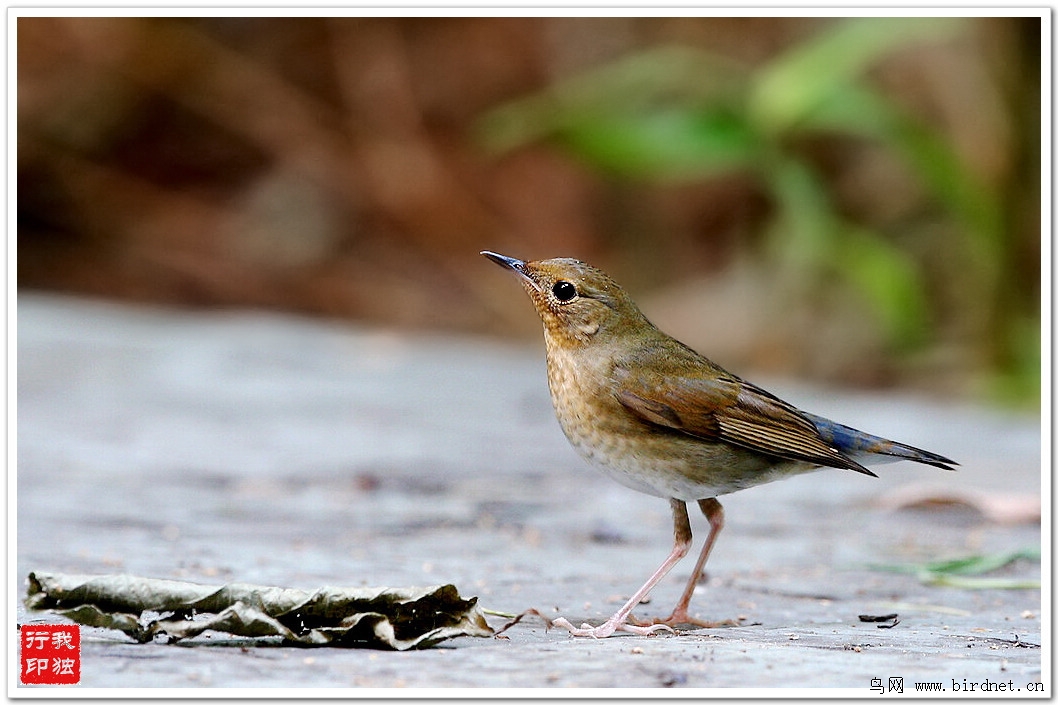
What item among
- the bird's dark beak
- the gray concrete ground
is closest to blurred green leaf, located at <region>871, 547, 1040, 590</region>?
the gray concrete ground

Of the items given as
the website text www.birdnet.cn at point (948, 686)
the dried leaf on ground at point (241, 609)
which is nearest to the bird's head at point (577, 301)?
the dried leaf on ground at point (241, 609)

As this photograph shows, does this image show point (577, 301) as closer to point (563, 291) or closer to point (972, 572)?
point (563, 291)

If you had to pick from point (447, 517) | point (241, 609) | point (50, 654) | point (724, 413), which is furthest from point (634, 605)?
point (447, 517)

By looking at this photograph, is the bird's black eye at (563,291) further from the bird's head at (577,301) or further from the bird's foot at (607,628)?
the bird's foot at (607,628)

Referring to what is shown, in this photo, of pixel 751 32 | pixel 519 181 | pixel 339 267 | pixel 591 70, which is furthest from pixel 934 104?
pixel 339 267

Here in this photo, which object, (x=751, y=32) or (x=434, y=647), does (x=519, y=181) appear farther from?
(x=434, y=647)

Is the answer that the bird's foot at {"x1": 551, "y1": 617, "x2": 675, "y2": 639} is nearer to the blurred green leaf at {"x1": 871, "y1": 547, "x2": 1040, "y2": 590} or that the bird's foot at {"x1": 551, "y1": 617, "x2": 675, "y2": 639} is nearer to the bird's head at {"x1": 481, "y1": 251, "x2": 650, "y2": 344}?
the bird's head at {"x1": 481, "y1": 251, "x2": 650, "y2": 344}
